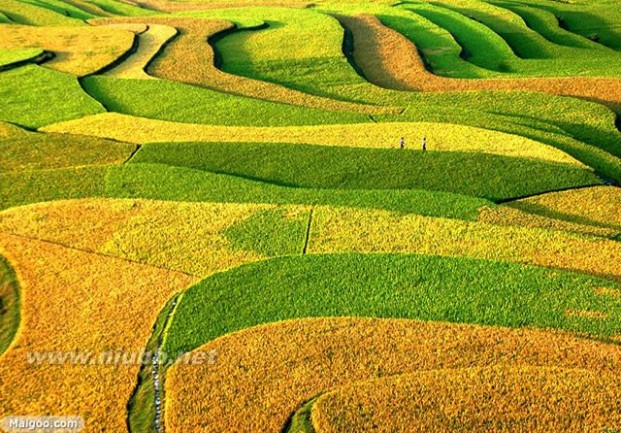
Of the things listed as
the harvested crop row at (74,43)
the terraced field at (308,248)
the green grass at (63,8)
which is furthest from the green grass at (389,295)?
the green grass at (63,8)

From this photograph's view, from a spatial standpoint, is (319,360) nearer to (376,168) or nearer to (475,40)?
(376,168)

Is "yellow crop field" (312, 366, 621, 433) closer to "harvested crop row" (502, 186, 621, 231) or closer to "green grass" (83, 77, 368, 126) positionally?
"harvested crop row" (502, 186, 621, 231)

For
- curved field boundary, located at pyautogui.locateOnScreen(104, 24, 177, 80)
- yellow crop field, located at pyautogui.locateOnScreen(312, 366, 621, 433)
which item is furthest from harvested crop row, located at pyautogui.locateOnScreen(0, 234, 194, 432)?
curved field boundary, located at pyautogui.locateOnScreen(104, 24, 177, 80)

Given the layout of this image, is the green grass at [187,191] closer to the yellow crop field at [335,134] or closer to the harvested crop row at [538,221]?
the harvested crop row at [538,221]

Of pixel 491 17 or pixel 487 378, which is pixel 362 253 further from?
pixel 491 17

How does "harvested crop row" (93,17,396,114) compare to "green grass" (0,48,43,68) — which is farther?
"green grass" (0,48,43,68)

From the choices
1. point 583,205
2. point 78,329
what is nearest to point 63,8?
point 583,205
